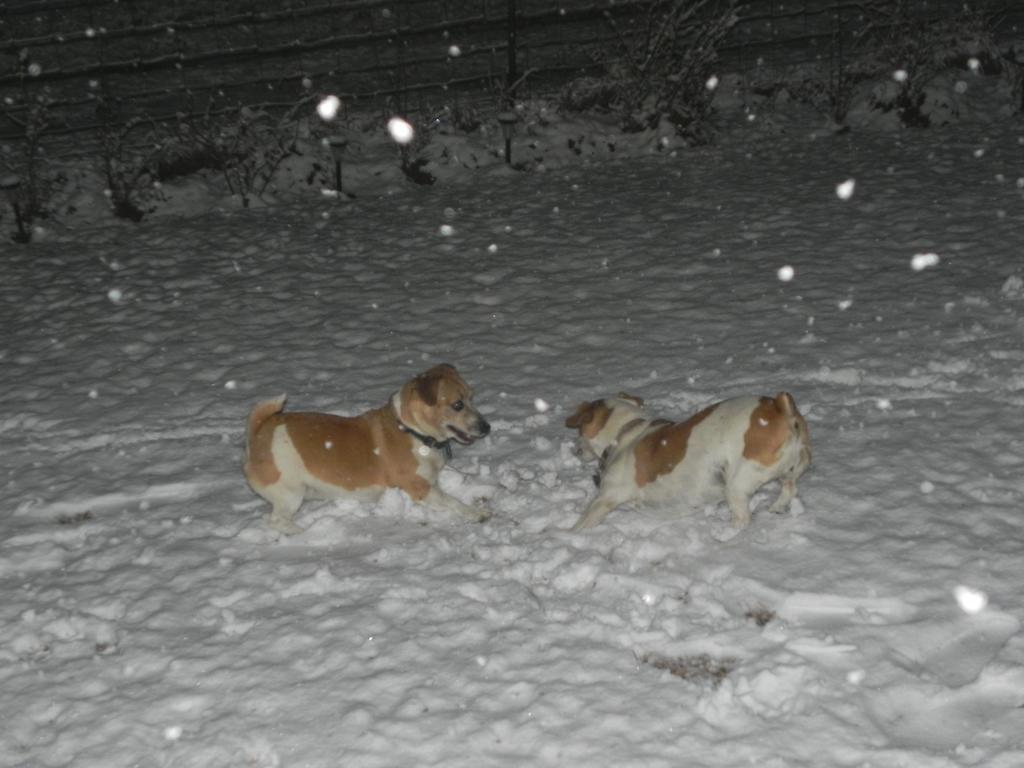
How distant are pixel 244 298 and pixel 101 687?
16.2ft

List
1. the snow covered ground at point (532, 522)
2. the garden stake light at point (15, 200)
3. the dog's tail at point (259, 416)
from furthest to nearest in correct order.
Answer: the garden stake light at point (15, 200) → the dog's tail at point (259, 416) → the snow covered ground at point (532, 522)

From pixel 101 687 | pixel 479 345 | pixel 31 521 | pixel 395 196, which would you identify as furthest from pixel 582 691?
pixel 395 196

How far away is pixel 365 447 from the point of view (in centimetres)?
488

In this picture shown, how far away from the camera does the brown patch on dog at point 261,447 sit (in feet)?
15.6

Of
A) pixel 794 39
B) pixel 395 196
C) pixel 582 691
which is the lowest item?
pixel 582 691

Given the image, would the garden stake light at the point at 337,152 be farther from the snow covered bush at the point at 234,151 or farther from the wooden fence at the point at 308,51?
the wooden fence at the point at 308,51

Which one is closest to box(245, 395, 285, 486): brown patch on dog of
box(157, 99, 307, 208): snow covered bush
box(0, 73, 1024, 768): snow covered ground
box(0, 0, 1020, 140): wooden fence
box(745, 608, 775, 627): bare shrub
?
box(0, 73, 1024, 768): snow covered ground

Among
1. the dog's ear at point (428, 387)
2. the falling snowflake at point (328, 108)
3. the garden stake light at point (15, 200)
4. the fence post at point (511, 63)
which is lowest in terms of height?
the dog's ear at point (428, 387)

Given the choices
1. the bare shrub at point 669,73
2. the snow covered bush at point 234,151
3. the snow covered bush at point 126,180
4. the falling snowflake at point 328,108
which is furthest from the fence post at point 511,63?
the snow covered bush at point 126,180

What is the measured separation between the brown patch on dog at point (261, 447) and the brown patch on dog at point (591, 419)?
1424mm

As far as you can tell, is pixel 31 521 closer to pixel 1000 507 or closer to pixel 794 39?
pixel 1000 507

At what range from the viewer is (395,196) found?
36.1 ft

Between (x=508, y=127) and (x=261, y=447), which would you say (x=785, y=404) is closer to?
(x=261, y=447)

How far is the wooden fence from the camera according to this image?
12.9 metres
